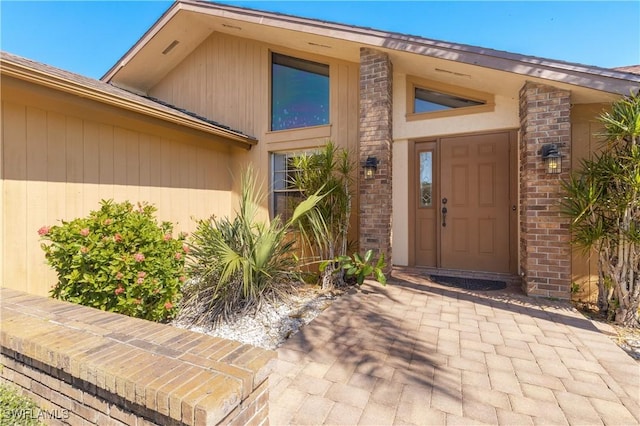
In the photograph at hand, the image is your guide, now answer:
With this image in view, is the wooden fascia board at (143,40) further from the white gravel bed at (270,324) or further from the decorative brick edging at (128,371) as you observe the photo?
the decorative brick edging at (128,371)

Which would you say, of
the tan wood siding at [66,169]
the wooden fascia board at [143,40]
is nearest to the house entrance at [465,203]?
the tan wood siding at [66,169]

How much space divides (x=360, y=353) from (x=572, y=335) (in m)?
2.08

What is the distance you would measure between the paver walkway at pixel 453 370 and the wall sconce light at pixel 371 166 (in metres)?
2.19

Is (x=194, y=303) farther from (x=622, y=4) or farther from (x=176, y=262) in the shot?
(x=622, y=4)

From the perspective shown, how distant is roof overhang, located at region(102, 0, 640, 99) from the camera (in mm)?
3465

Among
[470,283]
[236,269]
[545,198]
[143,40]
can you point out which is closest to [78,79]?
[143,40]

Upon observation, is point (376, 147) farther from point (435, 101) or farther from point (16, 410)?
point (16, 410)

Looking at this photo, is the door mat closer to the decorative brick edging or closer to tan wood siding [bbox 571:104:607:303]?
tan wood siding [bbox 571:104:607:303]

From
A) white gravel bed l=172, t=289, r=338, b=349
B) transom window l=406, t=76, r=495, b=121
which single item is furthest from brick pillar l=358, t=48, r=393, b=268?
white gravel bed l=172, t=289, r=338, b=349

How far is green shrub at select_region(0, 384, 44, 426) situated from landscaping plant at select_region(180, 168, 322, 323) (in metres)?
1.75

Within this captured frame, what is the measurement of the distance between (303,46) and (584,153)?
4901mm

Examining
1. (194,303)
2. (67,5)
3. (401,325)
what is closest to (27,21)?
(67,5)

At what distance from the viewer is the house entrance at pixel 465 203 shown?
4.88 meters

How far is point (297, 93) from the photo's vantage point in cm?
614
